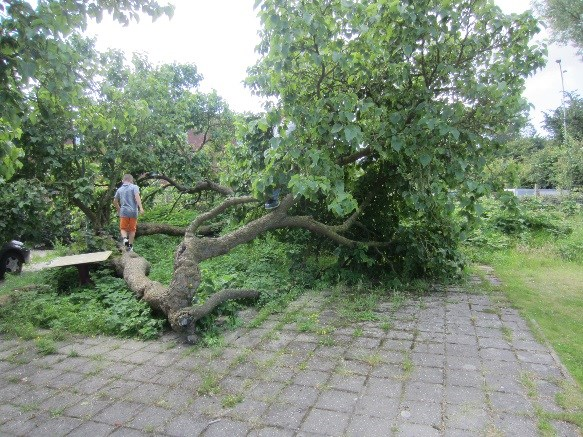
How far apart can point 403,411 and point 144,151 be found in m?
8.34

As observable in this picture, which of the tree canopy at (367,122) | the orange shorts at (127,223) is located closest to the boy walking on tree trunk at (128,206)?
the orange shorts at (127,223)

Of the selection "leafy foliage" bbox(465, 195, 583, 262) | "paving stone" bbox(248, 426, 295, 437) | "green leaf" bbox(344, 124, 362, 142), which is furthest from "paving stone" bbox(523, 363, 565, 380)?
"leafy foliage" bbox(465, 195, 583, 262)

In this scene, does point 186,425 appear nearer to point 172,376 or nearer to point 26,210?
point 172,376

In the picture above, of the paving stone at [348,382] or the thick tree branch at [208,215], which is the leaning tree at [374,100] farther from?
the paving stone at [348,382]

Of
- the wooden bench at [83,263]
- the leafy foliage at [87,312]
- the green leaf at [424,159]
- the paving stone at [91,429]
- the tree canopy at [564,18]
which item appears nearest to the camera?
the paving stone at [91,429]

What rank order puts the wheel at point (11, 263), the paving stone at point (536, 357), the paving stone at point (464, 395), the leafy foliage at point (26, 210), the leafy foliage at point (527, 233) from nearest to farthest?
the paving stone at point (464, 395) < the paving stone at point (536, 357) < the leafy foliage at point (26, 210) < the wheel at point (11, 263) < the leafy foliage at point (527, 233)

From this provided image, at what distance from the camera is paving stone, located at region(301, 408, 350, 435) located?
279 cm

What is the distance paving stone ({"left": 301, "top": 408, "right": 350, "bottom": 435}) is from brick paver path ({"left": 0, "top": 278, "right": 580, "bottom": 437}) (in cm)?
1

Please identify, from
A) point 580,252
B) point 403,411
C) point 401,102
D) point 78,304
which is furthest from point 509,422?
point 580,252

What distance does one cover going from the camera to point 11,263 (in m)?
9.32

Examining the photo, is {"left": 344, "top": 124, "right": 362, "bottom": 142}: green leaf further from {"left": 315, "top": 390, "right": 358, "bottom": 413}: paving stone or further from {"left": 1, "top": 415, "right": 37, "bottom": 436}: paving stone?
{"left": 1, "top": 415, "right": 37, "bottom": 436}: paving stone

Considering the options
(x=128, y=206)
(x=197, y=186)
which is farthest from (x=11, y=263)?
(x=197, y=186)

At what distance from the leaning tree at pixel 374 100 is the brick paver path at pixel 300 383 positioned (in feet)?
2.84

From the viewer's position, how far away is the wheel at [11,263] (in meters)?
9.27
